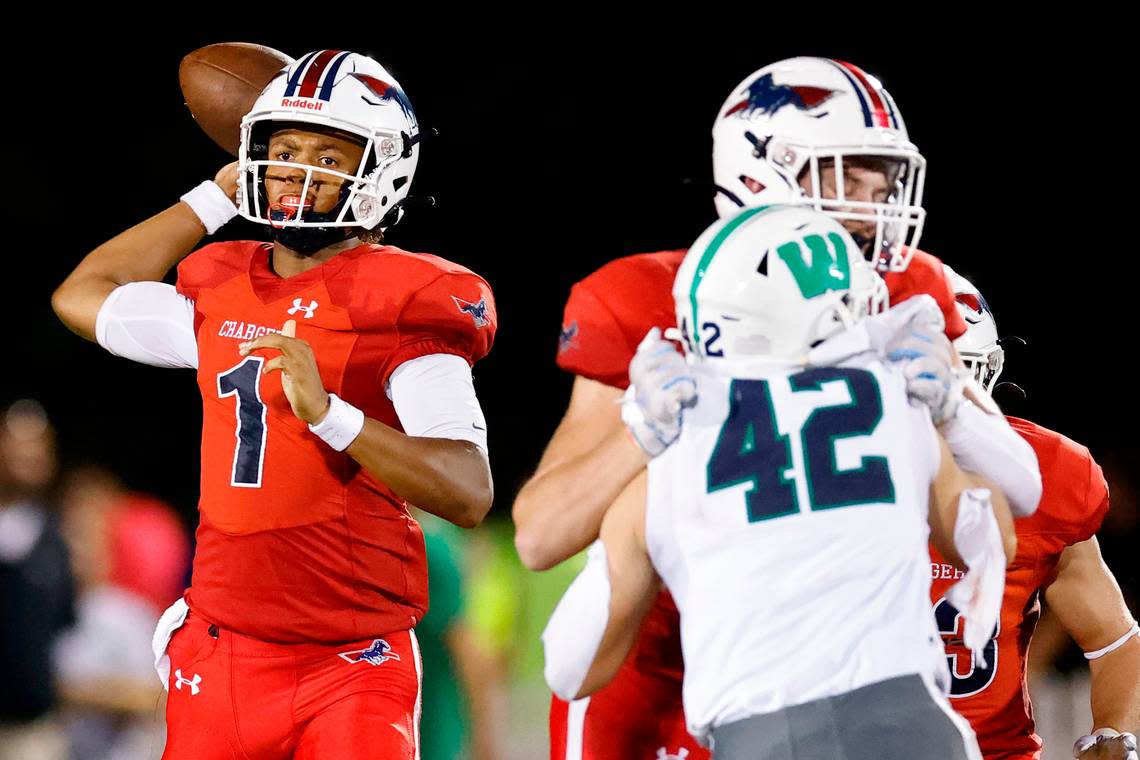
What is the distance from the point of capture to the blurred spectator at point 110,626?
5.67 metres

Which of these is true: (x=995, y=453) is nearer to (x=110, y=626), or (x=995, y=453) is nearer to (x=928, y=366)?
(x=928, y=366)

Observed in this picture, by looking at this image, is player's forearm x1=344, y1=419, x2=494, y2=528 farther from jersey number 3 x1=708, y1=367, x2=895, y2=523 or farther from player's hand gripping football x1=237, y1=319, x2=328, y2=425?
jersey number 3 x1=708, y1=367, x2=895, y2=523

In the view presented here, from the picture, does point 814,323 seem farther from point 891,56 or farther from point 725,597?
point 891,56

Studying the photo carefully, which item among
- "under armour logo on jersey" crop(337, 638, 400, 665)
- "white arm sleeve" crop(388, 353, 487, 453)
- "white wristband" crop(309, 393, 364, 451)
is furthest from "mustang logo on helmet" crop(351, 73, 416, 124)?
"under armour logo on jersey" crop(337, 638, 400, 665)

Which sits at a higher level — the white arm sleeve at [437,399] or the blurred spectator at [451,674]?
the white arm sleeve at [437,399]

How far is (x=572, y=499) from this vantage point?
96.3 inches

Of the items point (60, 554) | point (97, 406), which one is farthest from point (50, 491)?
point (97, 406)

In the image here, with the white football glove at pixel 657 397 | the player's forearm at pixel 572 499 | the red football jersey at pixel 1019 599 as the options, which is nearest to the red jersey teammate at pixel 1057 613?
the red football jersey at pixel 1019 599

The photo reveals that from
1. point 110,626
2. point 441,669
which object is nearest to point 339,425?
point 441,669

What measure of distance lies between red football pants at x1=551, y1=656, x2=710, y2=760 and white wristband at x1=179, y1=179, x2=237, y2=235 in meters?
1.49

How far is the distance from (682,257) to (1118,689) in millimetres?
1494

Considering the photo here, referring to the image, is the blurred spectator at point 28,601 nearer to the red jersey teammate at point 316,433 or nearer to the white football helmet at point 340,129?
the red jersey teammate at point 316,433

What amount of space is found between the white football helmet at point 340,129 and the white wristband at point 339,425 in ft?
1.56

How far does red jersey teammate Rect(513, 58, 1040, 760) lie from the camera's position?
8.49 ft
